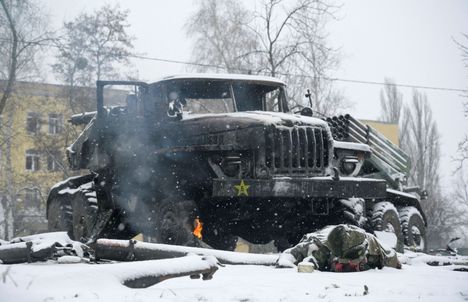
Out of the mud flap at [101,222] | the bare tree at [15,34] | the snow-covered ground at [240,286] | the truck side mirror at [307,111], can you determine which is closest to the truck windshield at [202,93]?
the truck side mirror at [307,111]

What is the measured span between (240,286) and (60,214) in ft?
24.7

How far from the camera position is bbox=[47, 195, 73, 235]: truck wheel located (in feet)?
39.7

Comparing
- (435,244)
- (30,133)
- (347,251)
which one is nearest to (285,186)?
(347,251)

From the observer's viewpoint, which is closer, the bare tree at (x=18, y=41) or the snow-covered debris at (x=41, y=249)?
the snow-covered debris at (x=41, y=249)

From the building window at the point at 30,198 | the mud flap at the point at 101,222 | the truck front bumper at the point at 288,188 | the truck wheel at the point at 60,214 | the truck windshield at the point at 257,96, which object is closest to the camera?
the truck front bumper at the point at 288,188

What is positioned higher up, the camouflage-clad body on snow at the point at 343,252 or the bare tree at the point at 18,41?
the bare tree at the point at 18,41

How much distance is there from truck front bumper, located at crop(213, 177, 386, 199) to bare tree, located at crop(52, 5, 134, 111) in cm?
1985

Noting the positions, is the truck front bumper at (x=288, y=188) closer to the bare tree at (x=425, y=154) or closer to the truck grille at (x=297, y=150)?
the truck grille at (x=297, y=150)

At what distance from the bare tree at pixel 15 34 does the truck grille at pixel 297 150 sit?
16.5 m

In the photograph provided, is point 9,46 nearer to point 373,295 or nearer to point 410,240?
point 410,240

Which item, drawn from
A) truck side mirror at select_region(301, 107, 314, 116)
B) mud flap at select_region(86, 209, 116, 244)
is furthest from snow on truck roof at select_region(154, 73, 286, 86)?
mud flap at select_region(86, 209, 116, 244)

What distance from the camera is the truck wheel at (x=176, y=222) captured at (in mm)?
9250

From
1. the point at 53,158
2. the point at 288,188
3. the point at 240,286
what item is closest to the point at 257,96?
the point at 288,188

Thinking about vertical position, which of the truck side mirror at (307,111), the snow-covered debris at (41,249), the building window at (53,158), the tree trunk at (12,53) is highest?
the tree trunk at (12,53)
